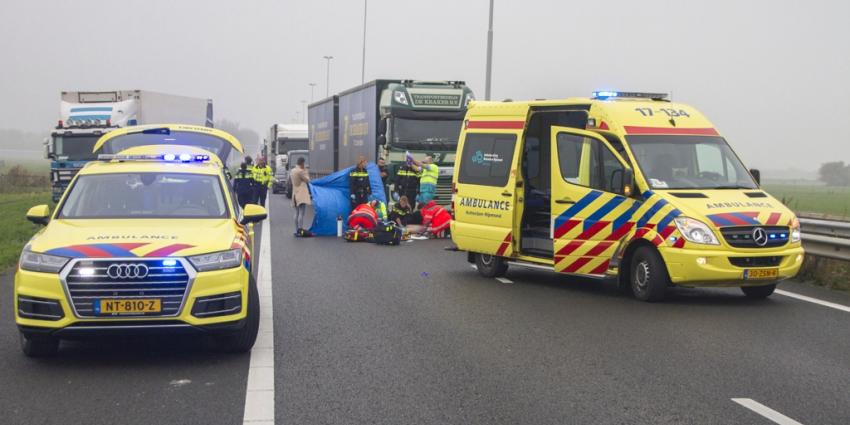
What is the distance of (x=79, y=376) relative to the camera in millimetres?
7434

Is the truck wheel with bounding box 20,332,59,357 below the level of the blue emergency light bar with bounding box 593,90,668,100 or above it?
below

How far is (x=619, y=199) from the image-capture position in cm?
1207

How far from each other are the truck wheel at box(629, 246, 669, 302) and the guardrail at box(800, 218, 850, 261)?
9.67 feet

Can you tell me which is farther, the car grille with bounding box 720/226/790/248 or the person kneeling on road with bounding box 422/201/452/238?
the person kneeling on road with bounding box 422/201/452/238

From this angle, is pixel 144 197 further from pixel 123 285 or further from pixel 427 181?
pixel 427 181

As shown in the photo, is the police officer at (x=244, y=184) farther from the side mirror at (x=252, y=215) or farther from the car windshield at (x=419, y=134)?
the side mirror at (x=252, y=215)

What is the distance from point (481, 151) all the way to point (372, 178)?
837 centimetres

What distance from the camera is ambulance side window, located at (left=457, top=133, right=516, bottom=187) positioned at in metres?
13.9

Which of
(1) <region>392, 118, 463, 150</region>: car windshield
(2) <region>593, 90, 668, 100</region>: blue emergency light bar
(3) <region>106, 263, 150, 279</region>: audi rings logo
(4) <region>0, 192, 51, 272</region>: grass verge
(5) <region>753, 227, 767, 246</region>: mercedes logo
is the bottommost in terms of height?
(4) <region>0, 192, 51, 272</region>: grass verge

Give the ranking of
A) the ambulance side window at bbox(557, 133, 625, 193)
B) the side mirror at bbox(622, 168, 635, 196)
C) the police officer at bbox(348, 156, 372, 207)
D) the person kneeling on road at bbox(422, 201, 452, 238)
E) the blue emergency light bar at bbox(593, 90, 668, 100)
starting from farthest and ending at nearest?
1. the police officer at bbox(348, 156, 372, 207)
2. the person kneeling on road at bbox(422, 201, 452, 238)
3. the blue emergency light bar at bbox(593, 90, 668, 100)
4. the ambulance side window at bbox(557, 133, 625, 193)
5. the side mirror at bbox(622, 168, 635, 196)

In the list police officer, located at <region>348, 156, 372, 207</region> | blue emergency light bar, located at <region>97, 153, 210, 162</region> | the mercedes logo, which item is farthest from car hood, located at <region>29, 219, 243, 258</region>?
police officer, located at <region>348, 156, 372, 207</region>

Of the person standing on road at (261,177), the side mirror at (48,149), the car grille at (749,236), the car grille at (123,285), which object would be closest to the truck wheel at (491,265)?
the car grille at (749,236)

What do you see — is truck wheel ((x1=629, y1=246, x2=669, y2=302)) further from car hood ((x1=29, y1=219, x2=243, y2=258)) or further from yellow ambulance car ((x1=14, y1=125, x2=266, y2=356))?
car hood ((x1=29, y1=219, x2=243, y2=258))

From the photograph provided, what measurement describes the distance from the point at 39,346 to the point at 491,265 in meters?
7.48
